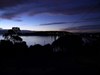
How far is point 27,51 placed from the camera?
28.8 metres

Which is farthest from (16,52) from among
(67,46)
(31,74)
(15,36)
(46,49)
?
(15,36)

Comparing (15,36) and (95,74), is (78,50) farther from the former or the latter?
(15,36)

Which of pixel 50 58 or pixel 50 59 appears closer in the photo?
pixel 50 59

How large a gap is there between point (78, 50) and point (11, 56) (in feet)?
38.4

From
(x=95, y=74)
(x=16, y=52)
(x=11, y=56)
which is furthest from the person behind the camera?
(x=16, y=52)

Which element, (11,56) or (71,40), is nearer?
(11,56)

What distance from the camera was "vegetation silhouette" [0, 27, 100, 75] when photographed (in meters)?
16.1

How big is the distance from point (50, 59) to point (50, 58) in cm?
81

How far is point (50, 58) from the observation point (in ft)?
77.3

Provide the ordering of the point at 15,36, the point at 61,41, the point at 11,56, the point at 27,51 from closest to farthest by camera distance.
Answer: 1. the point at 11,56
2. the point at 27,51
3. the point at 61,41
4. the point at 15,36

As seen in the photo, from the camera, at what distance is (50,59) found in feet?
74.6

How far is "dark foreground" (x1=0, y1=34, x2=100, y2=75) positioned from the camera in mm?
16019

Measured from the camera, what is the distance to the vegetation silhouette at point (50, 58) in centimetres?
1614

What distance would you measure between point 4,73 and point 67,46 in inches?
752
